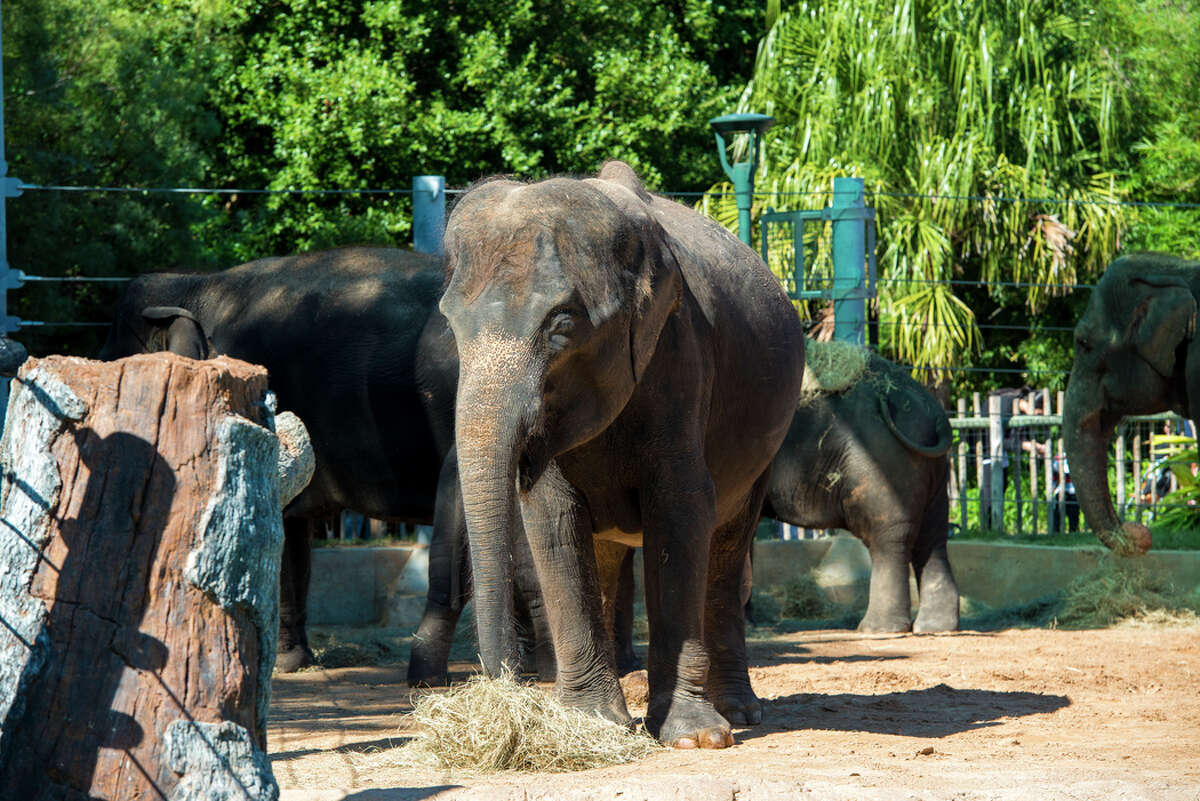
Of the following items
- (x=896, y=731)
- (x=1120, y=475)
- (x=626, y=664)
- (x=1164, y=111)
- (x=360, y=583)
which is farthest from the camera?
(x=1164, y=111)

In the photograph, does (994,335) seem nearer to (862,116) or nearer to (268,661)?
(862,116)

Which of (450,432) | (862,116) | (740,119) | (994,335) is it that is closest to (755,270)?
(450,432)

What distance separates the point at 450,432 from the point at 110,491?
14.7 ft

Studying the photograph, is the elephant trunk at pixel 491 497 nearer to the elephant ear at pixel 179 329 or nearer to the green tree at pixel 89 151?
the elephant ear at pixel 179 329

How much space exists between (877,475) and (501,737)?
655cm

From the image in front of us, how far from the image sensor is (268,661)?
170 inches

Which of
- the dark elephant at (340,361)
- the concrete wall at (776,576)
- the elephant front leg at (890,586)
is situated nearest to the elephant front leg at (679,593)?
the dark elephant at (340,361)

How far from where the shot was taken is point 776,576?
43.6 feet

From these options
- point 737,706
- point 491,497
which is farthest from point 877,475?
point 491,497

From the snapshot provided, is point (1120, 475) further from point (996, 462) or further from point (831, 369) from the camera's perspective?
point (831, 369)

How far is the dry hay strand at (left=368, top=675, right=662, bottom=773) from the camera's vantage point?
5301 mm

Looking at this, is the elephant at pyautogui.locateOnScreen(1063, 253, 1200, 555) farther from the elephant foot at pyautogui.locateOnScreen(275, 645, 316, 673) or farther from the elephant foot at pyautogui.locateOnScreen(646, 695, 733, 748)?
the elephant foot at pyautogui.locateOnScreen(646, 695, 733, 748)

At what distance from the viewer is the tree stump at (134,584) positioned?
416 centimetres

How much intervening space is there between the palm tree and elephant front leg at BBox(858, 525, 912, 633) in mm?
9445
